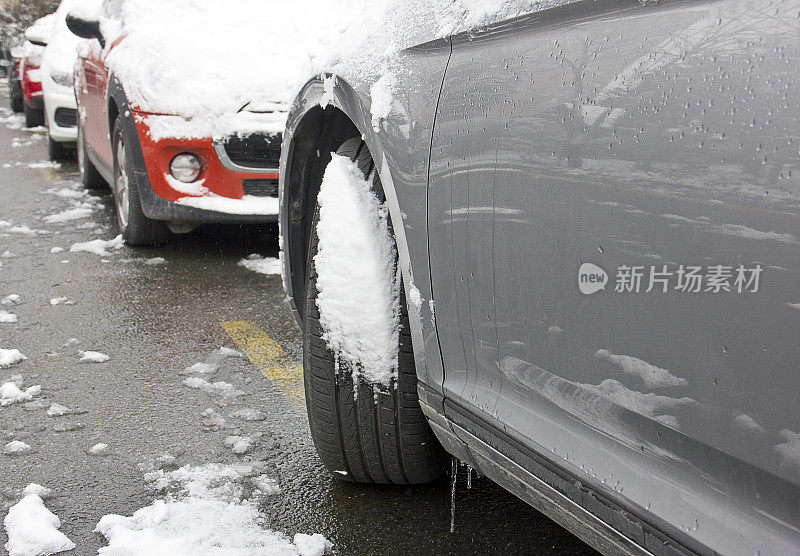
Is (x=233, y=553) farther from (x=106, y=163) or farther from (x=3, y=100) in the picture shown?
(x=3, y=100)

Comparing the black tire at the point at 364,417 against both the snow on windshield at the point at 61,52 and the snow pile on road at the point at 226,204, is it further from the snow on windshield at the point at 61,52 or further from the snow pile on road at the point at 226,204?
the snow on windshield at the point at 61,52

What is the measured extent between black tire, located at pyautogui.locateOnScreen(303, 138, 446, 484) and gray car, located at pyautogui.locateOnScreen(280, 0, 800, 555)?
0.46ft

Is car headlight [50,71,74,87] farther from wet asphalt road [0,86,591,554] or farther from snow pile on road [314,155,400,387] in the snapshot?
snow pile on road [314,155,400,387]

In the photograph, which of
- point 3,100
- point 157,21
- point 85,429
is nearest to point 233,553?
point 85,429

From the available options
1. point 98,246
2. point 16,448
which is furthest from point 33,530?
point 98,246

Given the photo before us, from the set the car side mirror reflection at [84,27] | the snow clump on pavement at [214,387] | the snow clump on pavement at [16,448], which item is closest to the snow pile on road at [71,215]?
the car side mirror reflection at [84,27]

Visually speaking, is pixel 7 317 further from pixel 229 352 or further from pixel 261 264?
pixel 261 264

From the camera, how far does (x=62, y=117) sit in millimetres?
7980

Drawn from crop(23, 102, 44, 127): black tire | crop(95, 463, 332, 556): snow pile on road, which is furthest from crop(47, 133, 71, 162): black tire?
crop(95, 463, 332, 556): snow pile on road

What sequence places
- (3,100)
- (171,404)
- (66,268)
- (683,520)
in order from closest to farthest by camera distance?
(683,520)
(171,404)
(66,268)
(3,100)

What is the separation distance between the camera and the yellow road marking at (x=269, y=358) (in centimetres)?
303

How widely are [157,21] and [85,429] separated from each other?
9.77ft

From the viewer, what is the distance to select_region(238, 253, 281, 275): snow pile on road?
459cm

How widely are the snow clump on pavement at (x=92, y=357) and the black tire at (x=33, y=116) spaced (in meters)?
9.07
